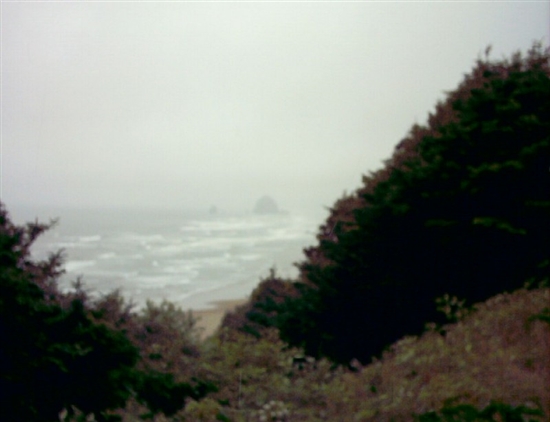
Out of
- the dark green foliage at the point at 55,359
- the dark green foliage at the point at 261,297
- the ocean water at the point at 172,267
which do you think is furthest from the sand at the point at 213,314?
the dark green foliage at the point at 55,359

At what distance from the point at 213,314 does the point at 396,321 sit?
28286 mm

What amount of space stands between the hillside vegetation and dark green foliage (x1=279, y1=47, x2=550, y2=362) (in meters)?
0.02

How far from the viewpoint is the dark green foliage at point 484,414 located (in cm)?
415

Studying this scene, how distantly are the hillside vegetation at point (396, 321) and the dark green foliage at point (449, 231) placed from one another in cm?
2

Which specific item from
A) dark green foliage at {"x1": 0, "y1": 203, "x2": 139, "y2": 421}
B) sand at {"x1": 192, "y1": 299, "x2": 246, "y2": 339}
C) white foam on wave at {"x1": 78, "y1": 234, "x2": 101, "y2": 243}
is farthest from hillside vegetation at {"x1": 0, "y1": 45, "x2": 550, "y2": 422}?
white foam on wave at {"x1": 78, "y1": 234, "x2": 101, "y2": 243}

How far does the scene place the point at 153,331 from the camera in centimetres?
1390

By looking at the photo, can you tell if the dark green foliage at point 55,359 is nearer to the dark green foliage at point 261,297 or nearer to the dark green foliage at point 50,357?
the dark green foliage at point 50,357

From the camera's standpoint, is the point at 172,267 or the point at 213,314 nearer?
the point at 213,314

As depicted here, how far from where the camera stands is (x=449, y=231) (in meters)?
8.48

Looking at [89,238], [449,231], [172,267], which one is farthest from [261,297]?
[89,238]

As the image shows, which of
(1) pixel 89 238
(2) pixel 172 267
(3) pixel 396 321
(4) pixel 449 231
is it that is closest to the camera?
(4) pixel 449 231

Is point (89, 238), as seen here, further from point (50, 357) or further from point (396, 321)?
point (50, 357)

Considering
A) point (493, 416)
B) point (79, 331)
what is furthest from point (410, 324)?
point (79, 331)

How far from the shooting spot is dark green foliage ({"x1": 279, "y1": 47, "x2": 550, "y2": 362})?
26.8 ft
